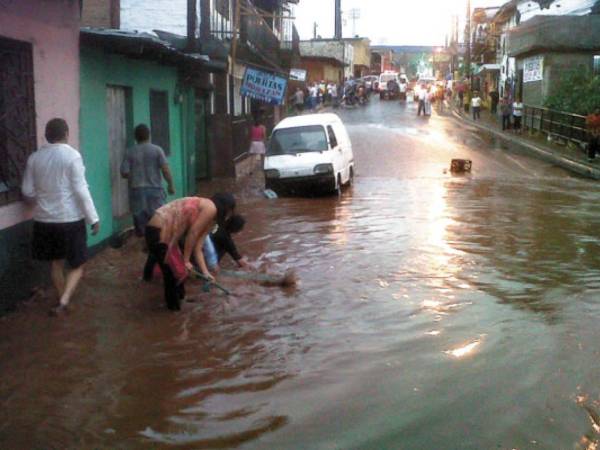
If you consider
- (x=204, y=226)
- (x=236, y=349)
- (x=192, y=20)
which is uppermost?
(x=192, y=20)

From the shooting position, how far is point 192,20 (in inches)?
674

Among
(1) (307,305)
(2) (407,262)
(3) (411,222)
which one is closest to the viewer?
(1) (307,305)

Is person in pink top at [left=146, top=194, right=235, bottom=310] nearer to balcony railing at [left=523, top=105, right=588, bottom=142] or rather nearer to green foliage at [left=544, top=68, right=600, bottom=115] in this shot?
balcony railing at [left=523, top=105, right=588, bottom=142]

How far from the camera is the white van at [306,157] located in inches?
658

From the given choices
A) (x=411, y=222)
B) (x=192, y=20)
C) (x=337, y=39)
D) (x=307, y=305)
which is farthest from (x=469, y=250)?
(x=337, y=39)

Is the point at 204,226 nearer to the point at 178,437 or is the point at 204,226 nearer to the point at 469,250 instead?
the point at 178,437

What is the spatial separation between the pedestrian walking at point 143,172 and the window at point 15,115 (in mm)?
1860

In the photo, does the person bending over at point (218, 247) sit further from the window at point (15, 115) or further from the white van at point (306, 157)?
the white van at point (306, 157)

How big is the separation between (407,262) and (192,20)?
9.30 meters

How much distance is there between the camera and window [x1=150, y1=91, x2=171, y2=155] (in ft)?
41.4

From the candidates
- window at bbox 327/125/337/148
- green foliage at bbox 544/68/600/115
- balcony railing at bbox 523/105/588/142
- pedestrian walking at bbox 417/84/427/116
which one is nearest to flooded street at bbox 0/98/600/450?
window at bbox 327/125/337/148

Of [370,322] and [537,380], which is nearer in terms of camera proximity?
[537,380]

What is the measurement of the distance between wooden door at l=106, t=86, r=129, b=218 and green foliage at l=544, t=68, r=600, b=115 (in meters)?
19.3

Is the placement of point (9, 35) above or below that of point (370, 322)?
above
